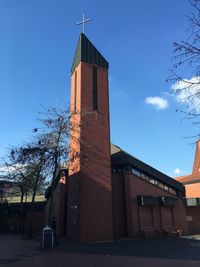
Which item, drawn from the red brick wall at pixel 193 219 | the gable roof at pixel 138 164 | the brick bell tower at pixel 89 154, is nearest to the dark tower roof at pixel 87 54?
the brick bell tower at pixel 89 154

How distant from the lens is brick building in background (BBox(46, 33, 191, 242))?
24.3 metres

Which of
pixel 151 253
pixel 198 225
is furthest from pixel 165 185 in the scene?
pixel 151 253

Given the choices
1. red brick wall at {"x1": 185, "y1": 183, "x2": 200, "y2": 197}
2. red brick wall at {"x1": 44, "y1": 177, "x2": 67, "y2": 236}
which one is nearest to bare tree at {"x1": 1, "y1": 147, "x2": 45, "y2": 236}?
red brick wall at {"x1": 44, "y1": 177, "x2": 67, "y2": 236}

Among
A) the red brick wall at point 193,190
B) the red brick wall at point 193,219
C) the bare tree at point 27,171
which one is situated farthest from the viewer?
the red brick wall at point 193,190

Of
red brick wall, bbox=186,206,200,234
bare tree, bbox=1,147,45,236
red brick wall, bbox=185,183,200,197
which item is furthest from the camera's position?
red brick wall, bbox=185,183,200,197

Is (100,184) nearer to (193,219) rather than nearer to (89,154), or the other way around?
(89,154)

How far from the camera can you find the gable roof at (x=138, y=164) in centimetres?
2845

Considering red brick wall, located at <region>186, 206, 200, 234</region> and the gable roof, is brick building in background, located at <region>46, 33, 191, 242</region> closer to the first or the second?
the gable roof

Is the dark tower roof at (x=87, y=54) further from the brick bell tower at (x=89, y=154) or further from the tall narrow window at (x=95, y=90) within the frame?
the tall narrow window at (x=95, y=90)

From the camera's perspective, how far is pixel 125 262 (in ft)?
45.1

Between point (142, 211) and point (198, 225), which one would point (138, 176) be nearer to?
point (142, 211)

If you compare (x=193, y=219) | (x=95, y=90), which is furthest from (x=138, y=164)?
(x=193, y=219)

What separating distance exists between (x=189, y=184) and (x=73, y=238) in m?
29.0

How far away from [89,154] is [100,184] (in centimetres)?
262
